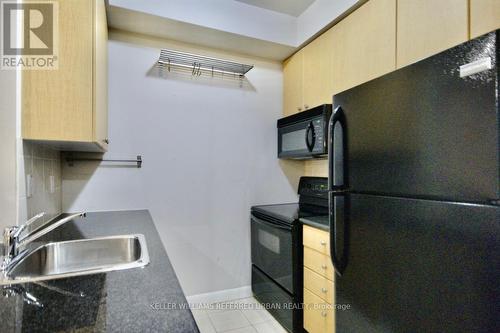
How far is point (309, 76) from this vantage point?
2307 millimetres

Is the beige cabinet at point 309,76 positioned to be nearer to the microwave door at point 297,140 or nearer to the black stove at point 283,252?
the microwave door at point 297,140

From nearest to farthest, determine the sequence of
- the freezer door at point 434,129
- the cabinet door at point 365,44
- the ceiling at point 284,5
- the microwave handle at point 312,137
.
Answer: the freezer door at point 434,129
the cabinet door at point 365,44
the microwave handle at point 312,137
the ceiling at point 284,5

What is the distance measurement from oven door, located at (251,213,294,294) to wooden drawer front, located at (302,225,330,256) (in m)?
0.13

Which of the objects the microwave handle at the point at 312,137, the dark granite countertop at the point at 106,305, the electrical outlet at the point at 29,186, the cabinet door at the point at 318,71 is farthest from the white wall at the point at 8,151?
the cabinet door at the point at 318,71

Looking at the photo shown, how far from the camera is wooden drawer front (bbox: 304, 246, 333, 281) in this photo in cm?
166

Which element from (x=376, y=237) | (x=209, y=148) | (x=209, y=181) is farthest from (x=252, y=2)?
(x=376, y=237)

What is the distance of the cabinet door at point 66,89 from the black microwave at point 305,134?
154cm

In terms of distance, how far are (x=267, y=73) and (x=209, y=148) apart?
1.01 m

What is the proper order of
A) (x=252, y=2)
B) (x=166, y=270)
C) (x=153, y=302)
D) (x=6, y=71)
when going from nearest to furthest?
(x=153, y=302), (x=166, y=270), (x=6, y=71), (x=252, y=2)

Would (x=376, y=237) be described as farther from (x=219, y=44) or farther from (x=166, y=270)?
(x=219, y=44)

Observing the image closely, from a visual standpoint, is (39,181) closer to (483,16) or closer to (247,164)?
(247,164)

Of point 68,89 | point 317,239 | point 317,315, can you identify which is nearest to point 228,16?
point 68,89

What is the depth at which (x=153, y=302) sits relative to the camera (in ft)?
2.28

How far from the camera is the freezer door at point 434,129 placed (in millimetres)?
764
